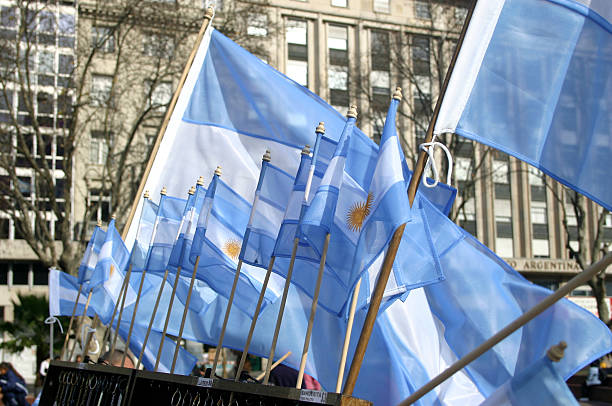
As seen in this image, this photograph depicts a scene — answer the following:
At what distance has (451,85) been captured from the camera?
4.02 metres

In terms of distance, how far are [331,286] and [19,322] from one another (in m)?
21.4

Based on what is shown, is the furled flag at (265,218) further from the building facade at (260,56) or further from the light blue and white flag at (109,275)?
the building facade at (260,56)


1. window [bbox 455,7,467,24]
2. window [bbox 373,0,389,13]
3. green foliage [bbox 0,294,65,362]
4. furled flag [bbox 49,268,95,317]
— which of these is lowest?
green foliage [bbox 0,294,65,362]

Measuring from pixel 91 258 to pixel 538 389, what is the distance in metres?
5.99

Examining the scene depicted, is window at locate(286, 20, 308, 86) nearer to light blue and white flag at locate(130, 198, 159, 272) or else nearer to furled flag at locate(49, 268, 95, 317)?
furled flag at locate(49, 268, 95, 317)

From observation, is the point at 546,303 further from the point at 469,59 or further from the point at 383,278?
the point at 469,59

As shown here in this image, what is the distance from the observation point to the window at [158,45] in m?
19.9

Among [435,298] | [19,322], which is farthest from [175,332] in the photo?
[19,322]

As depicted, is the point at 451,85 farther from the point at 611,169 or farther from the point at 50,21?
the point at 50,21

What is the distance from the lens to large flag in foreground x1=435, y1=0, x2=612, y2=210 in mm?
3715

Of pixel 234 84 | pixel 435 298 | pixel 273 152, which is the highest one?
A: pixel 234 84

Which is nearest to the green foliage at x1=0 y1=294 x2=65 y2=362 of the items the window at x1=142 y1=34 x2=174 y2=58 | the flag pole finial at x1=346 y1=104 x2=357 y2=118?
the window at x1=142 y1=34 x2=174 y2=58

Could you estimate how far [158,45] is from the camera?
66.5 ft

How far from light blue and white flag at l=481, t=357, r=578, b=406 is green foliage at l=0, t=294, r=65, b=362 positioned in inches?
847
